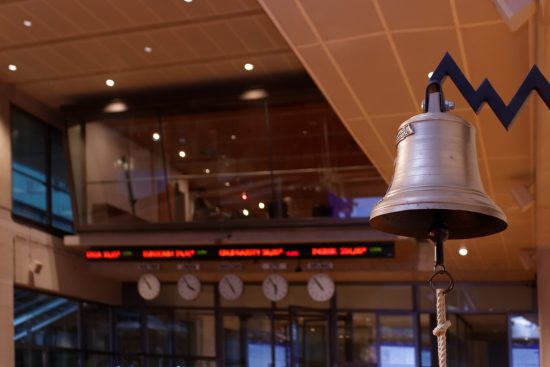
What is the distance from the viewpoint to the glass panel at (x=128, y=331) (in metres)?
18.6

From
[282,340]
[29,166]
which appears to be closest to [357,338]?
[282,340]

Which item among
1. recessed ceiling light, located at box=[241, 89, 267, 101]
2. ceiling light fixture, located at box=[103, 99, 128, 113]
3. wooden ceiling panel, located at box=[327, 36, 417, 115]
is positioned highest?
ceiling light fixture, located at box=[103, 99, 128, 113]

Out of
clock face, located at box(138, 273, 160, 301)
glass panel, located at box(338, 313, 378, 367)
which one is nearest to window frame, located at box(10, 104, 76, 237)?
clock face, located at box(138, 273, 160, 301)

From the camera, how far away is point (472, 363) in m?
17.2

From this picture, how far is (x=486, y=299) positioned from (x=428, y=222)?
1493 centimetres

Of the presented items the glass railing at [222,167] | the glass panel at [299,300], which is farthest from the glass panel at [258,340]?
the glass railing at [222,167]

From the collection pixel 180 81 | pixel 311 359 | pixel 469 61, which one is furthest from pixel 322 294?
pixel 469 61

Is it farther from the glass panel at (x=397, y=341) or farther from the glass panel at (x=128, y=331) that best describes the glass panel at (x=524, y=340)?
the glass panel at (x=128, y=331)

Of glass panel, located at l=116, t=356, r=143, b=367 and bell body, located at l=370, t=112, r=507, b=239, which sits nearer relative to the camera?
bell body, located at l=370, t=112, r=507, b=239

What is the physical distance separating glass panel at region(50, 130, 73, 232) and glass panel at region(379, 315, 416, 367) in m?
6.05

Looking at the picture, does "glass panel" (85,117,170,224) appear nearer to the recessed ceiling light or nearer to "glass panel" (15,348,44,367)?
the recessed ceiling light

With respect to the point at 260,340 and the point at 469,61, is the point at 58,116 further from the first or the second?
the point at 469,61

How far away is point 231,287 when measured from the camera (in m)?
16.6

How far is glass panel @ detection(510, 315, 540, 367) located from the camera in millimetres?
17031
